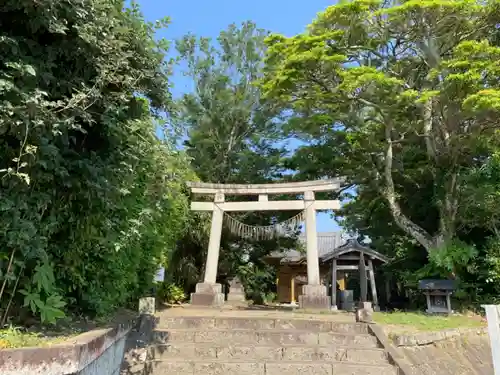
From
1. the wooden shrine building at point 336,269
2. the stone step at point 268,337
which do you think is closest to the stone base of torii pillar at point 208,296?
Result: the wooden shrine building at point 336,269

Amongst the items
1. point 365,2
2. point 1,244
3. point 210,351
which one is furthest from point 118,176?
point 365,2

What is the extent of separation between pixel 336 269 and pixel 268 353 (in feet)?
33.1

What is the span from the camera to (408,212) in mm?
13828

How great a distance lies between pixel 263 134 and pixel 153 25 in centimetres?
1048

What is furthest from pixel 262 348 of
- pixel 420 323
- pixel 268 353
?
pixel 420 323

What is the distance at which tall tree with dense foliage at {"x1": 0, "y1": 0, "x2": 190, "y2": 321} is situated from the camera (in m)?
2.98

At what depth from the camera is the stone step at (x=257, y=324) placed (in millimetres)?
6660

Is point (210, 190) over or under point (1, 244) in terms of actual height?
over

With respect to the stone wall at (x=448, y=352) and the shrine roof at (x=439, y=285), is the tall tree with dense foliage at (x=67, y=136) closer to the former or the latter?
the stone wall at (x=448, y=352)

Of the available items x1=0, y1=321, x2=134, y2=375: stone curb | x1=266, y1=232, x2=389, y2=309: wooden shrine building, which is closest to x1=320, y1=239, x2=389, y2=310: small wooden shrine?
x1=266, y1=232, x2=389, y2=309: wooden shrine building

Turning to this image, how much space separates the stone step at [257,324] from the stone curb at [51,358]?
3592 mm

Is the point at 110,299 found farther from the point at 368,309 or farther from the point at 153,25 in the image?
the point at 368,309

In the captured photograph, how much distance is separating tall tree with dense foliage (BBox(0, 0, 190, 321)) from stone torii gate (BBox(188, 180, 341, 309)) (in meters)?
6.16

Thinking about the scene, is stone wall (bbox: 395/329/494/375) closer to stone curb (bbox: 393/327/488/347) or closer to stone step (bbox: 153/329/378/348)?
stone curb (bbox: 393/327/488/347)
